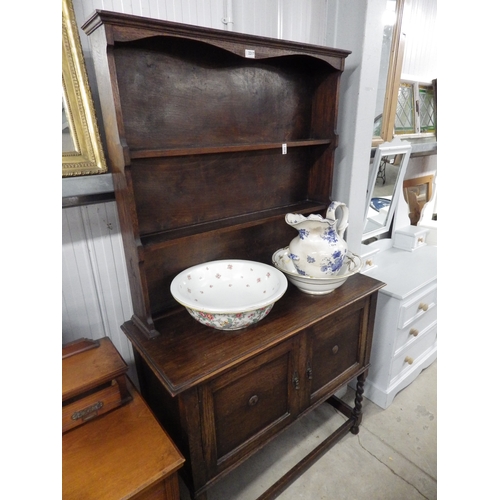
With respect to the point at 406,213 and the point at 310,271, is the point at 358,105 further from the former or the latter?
the point at 406,213

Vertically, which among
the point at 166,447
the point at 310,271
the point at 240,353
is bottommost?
the point at 166,447

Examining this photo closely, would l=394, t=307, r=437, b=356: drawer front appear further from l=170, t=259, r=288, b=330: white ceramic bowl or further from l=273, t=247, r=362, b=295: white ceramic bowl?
l=170, t=259, r=288, b=330: white ceramic bowl

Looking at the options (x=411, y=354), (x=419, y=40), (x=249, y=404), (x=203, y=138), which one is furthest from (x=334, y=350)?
(x=419, y=40)

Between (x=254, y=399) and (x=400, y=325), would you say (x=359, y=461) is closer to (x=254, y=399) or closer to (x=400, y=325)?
(x=400, y=325)

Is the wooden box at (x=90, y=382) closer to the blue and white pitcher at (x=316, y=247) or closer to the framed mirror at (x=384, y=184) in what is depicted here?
the blue and white pitcher at (x=316, y=247)

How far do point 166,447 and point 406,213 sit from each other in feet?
7.10

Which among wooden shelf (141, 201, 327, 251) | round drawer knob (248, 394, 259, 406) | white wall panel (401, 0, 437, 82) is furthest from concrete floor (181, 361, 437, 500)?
white wall panel (401, 0, 437, 82)

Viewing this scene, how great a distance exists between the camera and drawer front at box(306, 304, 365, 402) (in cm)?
130
